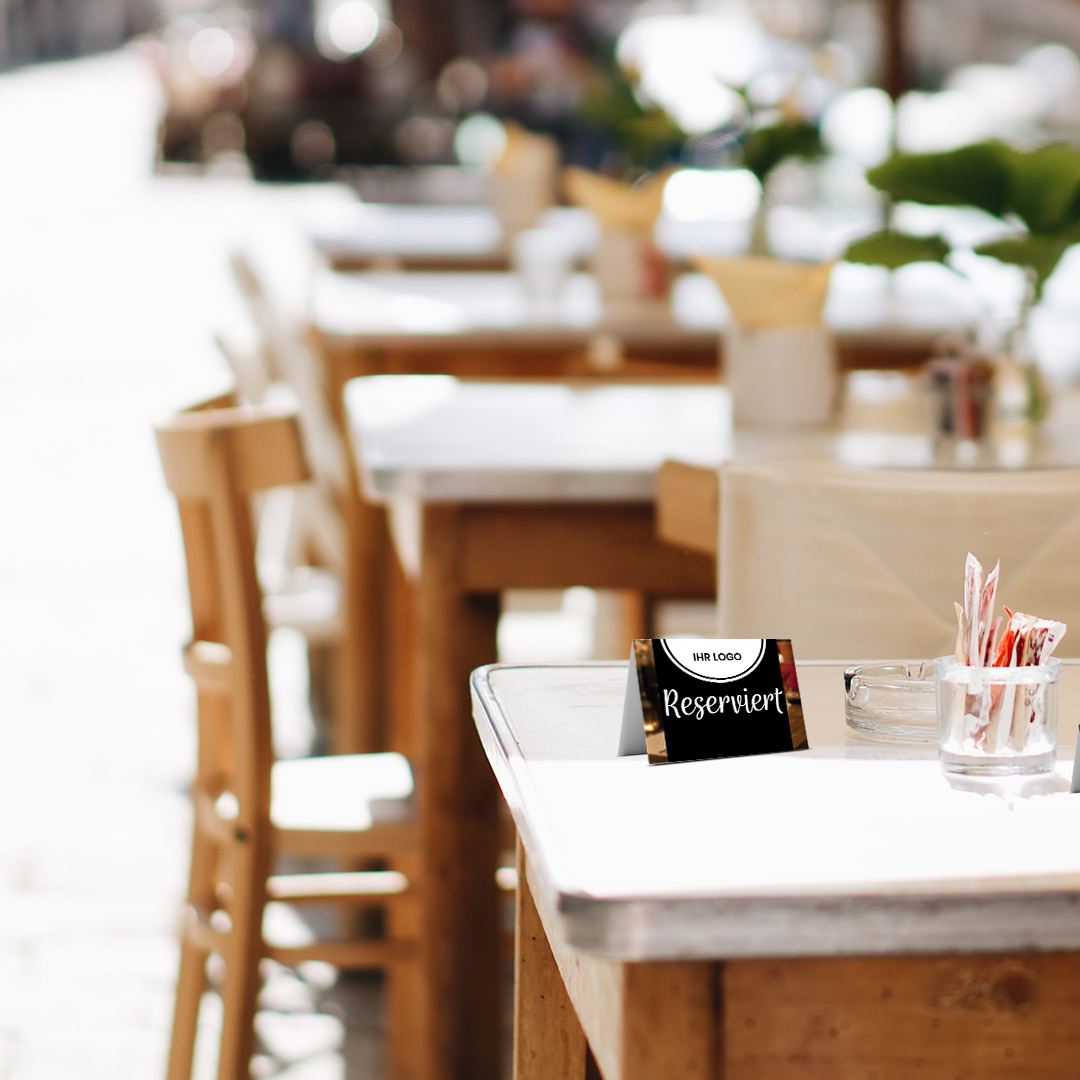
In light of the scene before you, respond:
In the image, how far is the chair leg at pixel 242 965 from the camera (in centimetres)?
174

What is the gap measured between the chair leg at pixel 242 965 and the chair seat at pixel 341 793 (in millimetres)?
60

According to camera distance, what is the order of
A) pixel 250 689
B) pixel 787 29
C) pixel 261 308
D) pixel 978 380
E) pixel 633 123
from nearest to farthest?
pixel 250 689
pixel 978 380
pixel 261 308
pixel 633 123
pixel 787 29

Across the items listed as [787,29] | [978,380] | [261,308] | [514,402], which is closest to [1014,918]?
[978,380]

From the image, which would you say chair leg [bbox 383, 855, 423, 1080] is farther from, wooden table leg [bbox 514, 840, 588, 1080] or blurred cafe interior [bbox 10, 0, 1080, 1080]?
wooden table leg [bbox 514, 840, 588, 1080]

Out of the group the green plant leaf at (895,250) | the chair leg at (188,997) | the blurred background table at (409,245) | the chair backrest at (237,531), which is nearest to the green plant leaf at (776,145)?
the green plant leaf at (895,250)

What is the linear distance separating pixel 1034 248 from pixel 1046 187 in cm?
8

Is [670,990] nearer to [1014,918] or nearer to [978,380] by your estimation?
[1014,918]

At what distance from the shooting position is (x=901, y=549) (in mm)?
1410

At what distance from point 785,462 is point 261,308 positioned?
75.3 inches

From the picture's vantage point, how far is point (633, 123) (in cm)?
425

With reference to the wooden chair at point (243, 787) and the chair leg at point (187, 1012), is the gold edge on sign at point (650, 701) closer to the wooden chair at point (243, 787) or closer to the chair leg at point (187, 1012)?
the wooden chair at point (243, 787)

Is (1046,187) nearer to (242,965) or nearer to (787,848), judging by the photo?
(242,965)

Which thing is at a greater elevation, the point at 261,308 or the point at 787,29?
the point at 787,29

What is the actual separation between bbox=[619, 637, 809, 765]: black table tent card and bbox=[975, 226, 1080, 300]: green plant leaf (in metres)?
1.10
